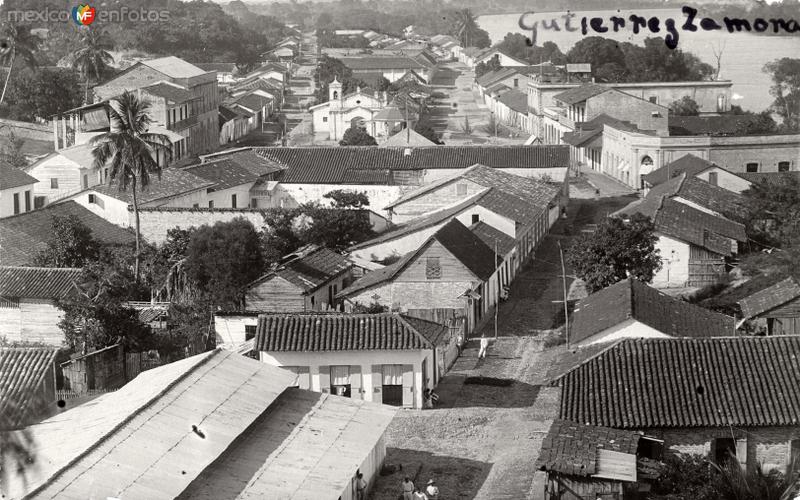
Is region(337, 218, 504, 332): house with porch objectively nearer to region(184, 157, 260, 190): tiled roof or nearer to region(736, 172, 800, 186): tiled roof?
region(736, 172, 800, 186): tiled roof

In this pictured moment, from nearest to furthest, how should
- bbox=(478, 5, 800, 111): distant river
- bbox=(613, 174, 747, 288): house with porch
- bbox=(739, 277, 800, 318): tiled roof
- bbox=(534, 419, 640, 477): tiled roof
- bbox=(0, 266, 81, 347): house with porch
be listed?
bbox=(534, 419, 640, 477): tiled roof, bbox=(739, 277, 800, 318): tiled roof, bbox=(0, 266, 81, 347): house with porch, bbox=(613, 174, 747, 288): house with porch, bbox=(478, 5, 800, 111): distant river

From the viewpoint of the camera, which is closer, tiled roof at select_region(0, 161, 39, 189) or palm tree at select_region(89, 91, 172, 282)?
palm tree at select_region(89, 91, 172, 282)

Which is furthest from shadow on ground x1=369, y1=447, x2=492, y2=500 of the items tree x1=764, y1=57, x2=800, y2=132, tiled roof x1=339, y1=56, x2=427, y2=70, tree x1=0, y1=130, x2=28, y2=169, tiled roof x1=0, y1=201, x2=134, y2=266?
tiled roof x1=339, y1=56, x2=427, y2=70

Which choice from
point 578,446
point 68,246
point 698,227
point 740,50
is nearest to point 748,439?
point 578,446

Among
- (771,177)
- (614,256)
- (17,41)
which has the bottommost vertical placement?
(771,177)

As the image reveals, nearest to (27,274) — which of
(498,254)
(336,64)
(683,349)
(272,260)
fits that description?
(272,260)

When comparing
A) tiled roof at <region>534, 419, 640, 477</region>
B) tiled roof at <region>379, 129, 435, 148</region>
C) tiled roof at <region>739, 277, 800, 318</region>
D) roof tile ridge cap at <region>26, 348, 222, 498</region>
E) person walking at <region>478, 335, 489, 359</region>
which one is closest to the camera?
roof tile ridge cap at <region>26, 348, 222, 498</region>

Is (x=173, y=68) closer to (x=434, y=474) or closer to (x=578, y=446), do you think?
(x=434, y=474)

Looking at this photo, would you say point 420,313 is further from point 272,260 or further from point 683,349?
point 683,349
